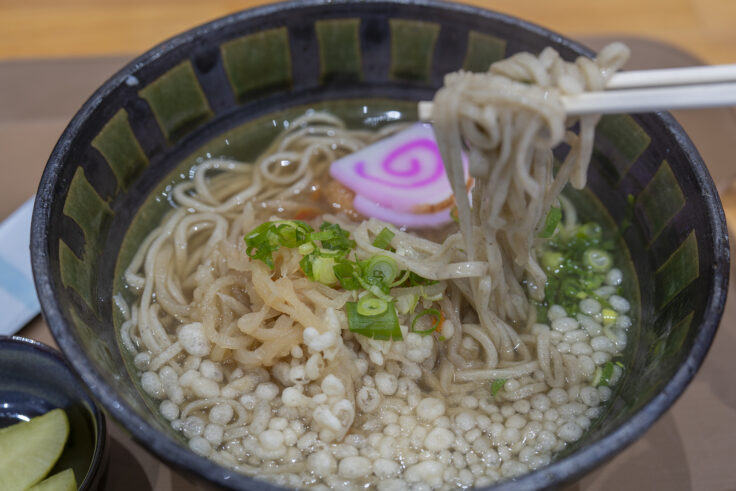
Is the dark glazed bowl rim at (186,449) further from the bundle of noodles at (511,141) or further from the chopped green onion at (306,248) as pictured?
the chopped green onion at (306,248)

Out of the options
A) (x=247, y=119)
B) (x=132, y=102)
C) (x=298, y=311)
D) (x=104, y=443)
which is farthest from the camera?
(x=247, y=119)

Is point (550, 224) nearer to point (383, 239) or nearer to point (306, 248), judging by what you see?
point (383, 239)

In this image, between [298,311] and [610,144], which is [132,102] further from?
[610,144]

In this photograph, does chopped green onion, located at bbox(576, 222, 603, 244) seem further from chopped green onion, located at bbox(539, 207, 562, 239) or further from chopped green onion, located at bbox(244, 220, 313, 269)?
chopped green onion, located at bbox(244, 220, 313, 269)

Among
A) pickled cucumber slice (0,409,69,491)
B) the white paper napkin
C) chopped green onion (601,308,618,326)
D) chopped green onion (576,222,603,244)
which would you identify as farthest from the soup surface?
the white paper napkin

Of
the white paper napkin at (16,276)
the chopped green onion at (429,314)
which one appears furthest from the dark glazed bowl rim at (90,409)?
the chopped green onion at (429,314)

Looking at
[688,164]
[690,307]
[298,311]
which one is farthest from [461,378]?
[688,164]
